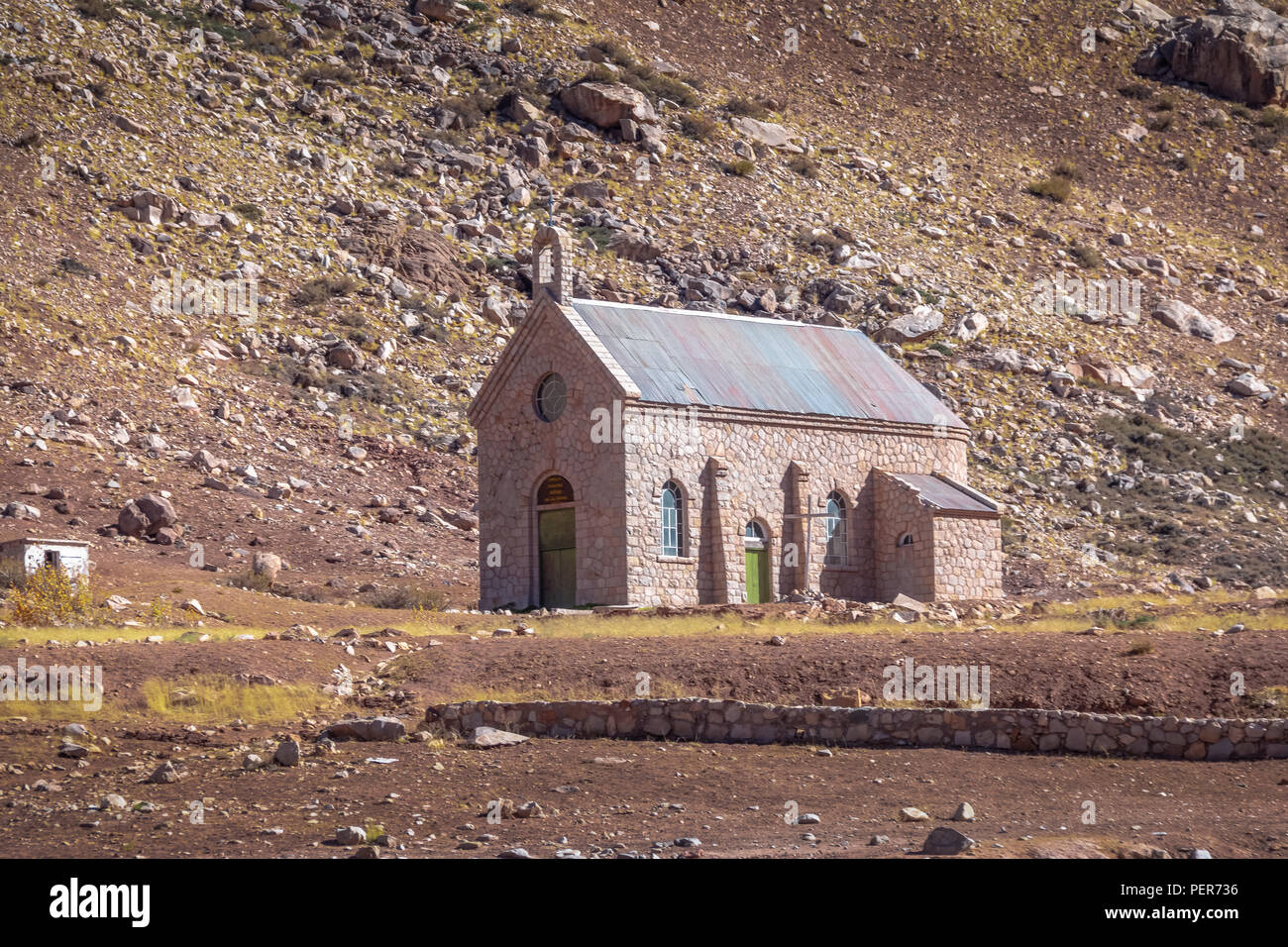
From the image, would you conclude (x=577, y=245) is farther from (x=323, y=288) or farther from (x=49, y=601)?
(x=49, y=601)

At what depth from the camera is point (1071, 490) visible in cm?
5347

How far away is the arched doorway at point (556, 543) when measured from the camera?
3497cm

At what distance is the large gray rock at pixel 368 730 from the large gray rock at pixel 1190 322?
169ft

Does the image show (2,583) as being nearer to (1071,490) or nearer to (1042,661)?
(1042,661)

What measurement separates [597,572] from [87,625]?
10.7m

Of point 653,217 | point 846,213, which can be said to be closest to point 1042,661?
point 653,217

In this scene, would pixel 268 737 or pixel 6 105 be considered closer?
pixel 268 737

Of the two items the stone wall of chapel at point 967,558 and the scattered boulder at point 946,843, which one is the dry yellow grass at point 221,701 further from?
the stone wall of chapel at point 967,558

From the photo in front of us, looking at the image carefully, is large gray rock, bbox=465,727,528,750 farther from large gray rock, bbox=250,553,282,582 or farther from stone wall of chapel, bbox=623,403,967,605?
large gray rock, bbox=250,553,282,582

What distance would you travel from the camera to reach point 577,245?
195 ft

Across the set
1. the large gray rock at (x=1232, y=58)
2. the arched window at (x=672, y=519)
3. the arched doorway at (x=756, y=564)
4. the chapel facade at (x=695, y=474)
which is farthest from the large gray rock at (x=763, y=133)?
the arched window at (x=672, y=519)

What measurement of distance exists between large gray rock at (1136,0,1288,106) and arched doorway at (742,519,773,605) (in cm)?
5914

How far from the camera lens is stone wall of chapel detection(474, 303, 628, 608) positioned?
111 ft

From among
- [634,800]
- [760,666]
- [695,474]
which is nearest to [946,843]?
[634,800]
